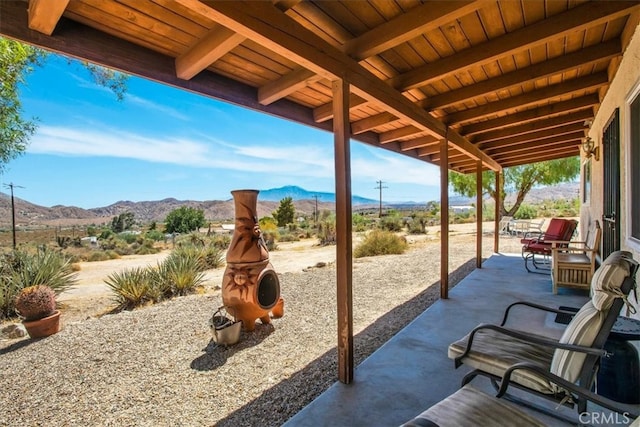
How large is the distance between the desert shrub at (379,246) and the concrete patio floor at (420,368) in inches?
207

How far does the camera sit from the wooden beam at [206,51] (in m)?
1.83

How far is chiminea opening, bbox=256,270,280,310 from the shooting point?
142 inches

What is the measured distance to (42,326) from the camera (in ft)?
12.1

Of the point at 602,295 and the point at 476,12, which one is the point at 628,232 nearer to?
the point at 602,295

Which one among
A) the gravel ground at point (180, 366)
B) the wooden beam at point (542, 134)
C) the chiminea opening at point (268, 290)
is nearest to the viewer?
the gravel ground at point (180, 366)

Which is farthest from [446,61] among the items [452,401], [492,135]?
[492,135]

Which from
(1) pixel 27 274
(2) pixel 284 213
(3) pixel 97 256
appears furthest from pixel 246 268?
(2) pixel 284 213

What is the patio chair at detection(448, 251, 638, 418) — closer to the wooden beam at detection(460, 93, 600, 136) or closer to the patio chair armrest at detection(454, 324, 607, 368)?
the patio chair armrest at detection(454, 324, 607, 368)

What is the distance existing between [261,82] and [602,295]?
2.73 m

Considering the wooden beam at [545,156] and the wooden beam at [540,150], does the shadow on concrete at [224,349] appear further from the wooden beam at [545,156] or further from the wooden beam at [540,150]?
the wooden beam at [545,156]

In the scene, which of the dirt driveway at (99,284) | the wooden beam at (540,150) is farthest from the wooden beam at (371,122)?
the wooden beam at (540,150)

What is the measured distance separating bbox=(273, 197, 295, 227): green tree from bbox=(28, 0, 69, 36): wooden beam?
64.5ft

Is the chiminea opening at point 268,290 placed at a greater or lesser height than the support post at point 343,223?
lesser

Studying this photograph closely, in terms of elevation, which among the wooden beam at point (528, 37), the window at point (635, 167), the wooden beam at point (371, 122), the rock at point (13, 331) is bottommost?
the rock at point (13, 331)
